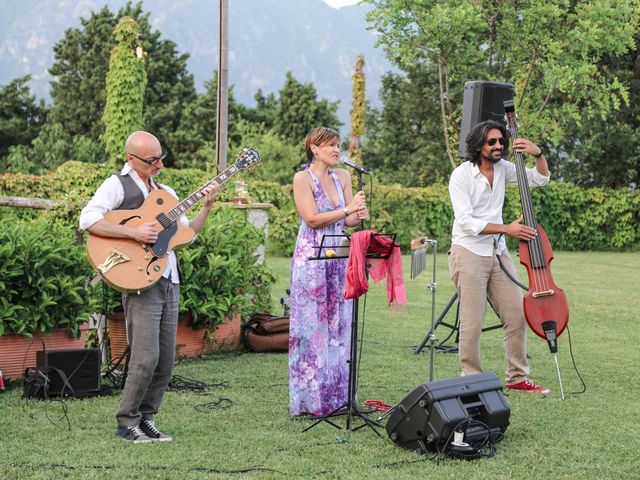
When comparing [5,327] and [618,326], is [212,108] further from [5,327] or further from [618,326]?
[5,327]

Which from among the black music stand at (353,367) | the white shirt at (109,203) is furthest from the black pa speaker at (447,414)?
the white shirt at (109,203)

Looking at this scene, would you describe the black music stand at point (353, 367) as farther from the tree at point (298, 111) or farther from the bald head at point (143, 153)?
the tree at point (298, 111)

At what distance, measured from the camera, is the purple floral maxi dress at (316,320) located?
6102mm

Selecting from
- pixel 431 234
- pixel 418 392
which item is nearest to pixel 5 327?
pixel 418 392

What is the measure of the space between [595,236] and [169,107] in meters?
19.5

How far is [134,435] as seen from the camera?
5340mm

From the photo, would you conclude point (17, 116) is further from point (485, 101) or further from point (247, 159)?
point (247, 159)

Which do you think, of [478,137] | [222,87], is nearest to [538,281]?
[478,137]

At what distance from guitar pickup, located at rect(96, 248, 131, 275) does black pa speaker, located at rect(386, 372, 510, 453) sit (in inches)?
70.9

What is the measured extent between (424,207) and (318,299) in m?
18.0

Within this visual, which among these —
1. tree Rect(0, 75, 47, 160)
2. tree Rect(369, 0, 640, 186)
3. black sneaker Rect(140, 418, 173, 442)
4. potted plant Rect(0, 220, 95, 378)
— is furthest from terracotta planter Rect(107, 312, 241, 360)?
tree Rect(0, 75, 47, 160)

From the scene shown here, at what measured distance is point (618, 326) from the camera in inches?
427

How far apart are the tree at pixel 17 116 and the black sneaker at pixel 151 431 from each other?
3289 cm

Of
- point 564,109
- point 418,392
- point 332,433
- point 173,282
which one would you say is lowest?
point 332,433
